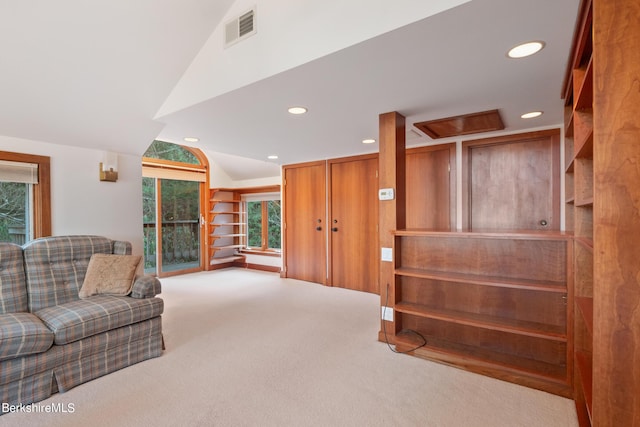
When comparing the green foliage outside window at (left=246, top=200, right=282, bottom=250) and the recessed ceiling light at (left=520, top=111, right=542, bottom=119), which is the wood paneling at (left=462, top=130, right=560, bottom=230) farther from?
the green foliage outside window at (left=246, top=200, right=282, bottom=250)

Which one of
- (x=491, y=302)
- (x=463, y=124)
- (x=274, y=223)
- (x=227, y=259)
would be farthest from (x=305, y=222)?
(x=491, y=302)

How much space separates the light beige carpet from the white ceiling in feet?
6.63

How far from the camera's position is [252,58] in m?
2.04

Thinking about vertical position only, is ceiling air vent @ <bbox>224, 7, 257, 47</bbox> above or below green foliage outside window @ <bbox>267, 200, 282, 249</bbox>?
above

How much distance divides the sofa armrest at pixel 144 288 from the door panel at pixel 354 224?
2747 mm

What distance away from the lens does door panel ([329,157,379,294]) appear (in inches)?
173

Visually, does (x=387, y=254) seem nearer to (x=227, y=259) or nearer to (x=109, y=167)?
(x=109, y=167)

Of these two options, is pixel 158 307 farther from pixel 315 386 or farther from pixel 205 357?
pixel 315 386

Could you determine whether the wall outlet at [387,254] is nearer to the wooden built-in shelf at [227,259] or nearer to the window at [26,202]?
the window at [26,202]

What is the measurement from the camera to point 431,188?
3811mm

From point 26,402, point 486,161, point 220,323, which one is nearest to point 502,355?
point 486,161

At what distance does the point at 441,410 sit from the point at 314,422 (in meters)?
0.75

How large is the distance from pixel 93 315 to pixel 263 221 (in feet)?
14.2

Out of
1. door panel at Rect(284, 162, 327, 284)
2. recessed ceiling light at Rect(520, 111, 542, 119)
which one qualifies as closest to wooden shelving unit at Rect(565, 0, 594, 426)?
recessed ceiling light at Rect(520, 111, 542, 119)
